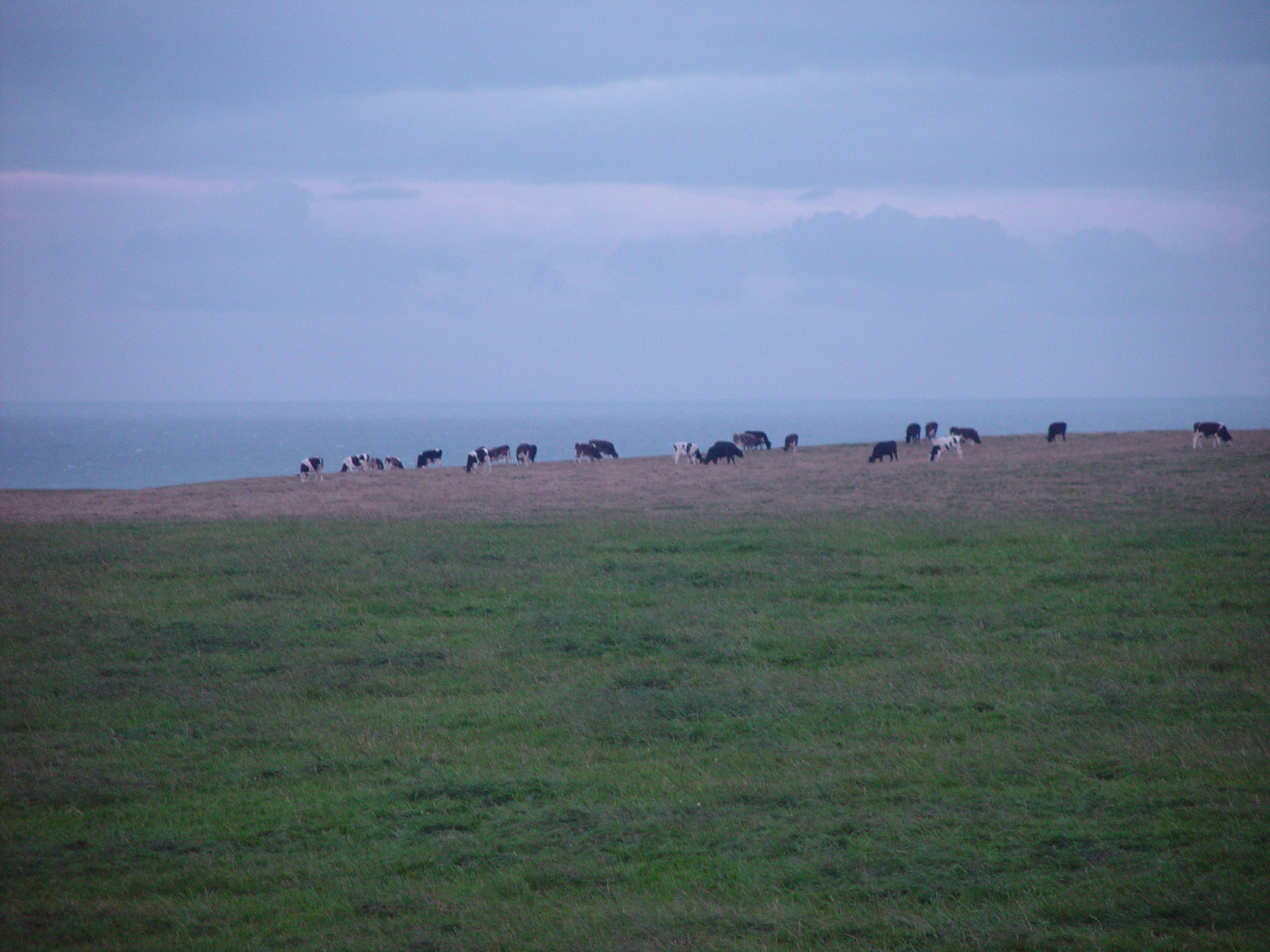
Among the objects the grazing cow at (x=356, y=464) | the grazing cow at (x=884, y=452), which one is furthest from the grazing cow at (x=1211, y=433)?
the grazing cow at (x=356, y=464)

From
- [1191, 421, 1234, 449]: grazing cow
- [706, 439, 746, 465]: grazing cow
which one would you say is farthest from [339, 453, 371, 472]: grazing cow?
[1191, 421, 1234, 449]: grazing cow

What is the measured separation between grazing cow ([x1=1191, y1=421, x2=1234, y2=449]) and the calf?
64.9 feet

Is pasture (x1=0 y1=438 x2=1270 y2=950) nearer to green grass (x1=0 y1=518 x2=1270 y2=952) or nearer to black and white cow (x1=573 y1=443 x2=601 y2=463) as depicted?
green grass (x1=0 y1=518 x2=1270 y2=952)

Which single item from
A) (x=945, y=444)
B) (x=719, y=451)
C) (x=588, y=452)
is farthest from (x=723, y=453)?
(x=945, y=444)

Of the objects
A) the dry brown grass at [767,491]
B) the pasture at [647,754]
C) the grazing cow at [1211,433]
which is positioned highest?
the grazing cow at [1211,433]

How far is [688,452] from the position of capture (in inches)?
1866

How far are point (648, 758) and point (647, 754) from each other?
8 cm

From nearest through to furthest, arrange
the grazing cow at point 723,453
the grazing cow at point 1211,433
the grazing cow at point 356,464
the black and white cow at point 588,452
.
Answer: the grazing cow at point 1211,433 → the grazing cow at point 723,453 → the grazing cow at point 356,464 → the black and white cow at point 588,452

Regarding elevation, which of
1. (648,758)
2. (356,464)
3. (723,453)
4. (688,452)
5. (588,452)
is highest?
(588,452)

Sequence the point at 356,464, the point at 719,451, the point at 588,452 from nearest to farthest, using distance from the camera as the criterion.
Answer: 1. the point at 719,451
2. the point at 356,464
3. the point at 588,452

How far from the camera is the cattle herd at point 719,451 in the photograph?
4197 cm

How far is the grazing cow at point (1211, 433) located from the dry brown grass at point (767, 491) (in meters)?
0.55

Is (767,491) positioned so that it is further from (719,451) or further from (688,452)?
(688,452)

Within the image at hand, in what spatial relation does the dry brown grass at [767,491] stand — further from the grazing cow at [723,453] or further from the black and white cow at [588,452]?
the black and white cow at [588,452]
